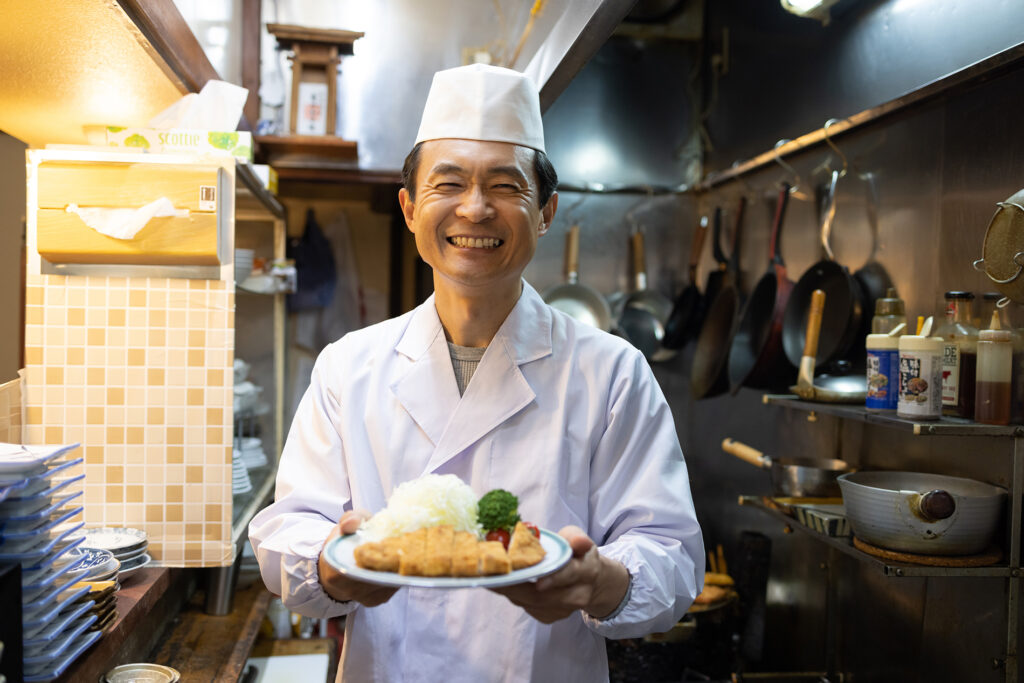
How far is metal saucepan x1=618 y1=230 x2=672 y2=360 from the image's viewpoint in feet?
13.1

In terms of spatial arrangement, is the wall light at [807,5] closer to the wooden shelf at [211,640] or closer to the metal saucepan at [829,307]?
the metal saucepan at [829,307]

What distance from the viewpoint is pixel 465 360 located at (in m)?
1.80

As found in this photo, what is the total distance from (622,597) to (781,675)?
1.76 m

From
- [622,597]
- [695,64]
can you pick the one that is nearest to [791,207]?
[695,64]

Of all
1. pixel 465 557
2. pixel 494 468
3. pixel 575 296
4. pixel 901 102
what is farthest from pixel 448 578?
pixel 575 296

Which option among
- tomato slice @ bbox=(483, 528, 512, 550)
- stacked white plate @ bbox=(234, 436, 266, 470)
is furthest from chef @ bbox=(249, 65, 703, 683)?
stacked white plate @ bbox=(234, 436, 266, 470)

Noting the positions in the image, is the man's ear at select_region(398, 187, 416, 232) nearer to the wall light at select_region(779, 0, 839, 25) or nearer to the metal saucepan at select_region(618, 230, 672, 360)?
the wall light at select_region(779, 0, 839, 25)

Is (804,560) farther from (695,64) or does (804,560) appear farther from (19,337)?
(19,337)

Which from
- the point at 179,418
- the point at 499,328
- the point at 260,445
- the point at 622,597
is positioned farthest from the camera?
the point at 260,445

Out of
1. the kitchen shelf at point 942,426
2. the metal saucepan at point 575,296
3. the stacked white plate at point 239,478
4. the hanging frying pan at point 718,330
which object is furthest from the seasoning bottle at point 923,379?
the stacked white plate at point 239,478

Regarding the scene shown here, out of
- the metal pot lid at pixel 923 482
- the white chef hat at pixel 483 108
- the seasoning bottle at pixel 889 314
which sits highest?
the white chef hat at pixel 483 108

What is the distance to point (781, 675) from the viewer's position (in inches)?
110

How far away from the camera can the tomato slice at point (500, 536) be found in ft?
4.24

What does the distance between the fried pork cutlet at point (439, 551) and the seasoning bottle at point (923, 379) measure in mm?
1401
